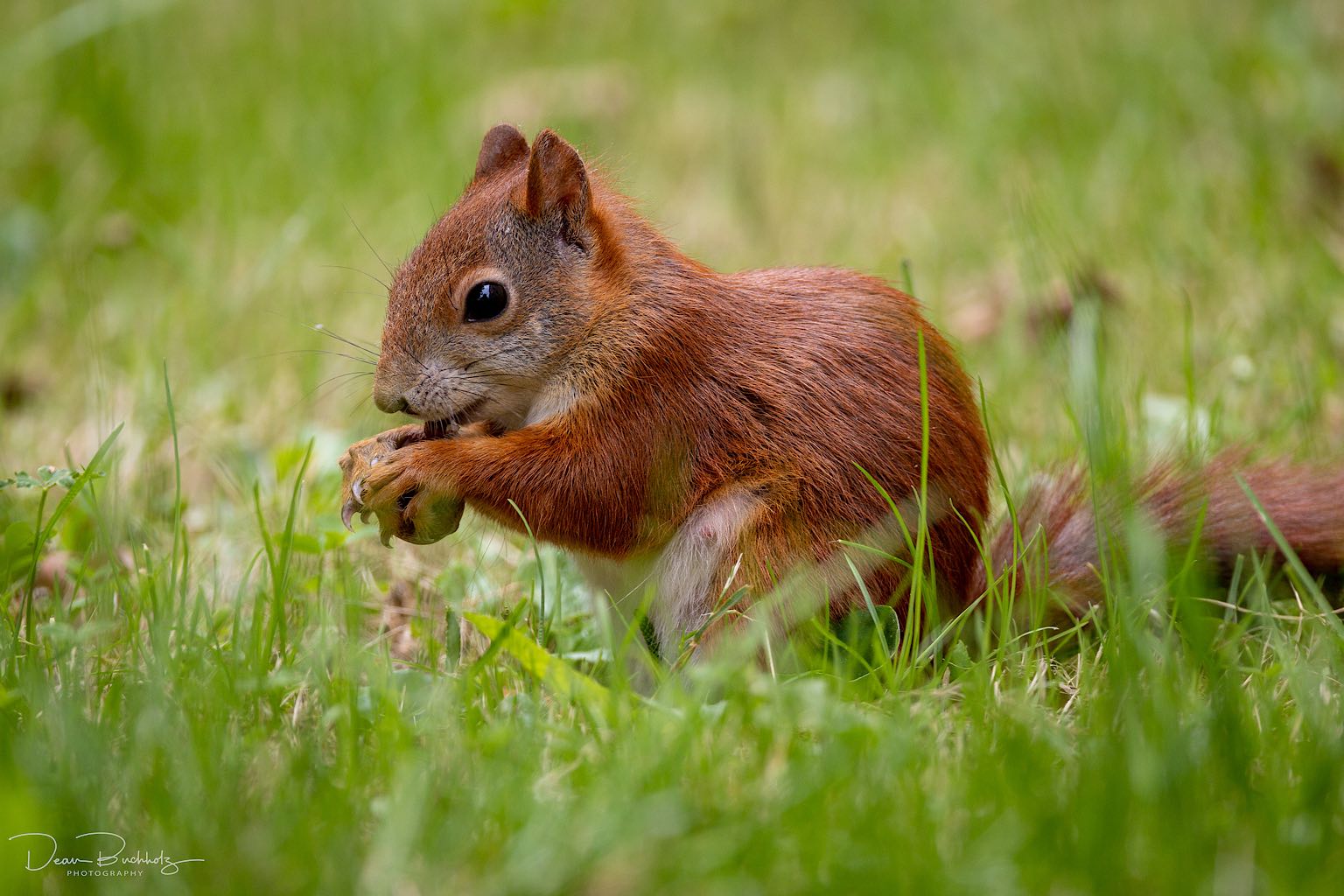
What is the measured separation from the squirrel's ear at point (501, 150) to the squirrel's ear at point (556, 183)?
11.3 inches

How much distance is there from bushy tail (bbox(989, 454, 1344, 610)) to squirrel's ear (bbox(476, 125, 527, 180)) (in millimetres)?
1249

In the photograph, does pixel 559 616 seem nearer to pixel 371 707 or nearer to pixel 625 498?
pixel 625 498

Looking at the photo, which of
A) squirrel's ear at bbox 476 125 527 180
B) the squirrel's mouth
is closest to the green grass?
the squirrel's mouth

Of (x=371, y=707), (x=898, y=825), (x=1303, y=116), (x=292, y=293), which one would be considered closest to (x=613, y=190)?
(x=371, y=707)

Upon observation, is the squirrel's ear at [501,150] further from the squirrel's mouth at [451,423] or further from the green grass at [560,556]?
the green grass at [560,556]

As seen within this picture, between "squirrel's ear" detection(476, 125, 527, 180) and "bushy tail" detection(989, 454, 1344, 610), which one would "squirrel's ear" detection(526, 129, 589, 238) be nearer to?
"squirrel's ear" detection(476, 125, 527, 180)

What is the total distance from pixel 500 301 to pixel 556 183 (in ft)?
0.82

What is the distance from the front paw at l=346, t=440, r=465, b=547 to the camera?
2.28 m

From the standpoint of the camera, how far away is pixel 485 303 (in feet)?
7.93

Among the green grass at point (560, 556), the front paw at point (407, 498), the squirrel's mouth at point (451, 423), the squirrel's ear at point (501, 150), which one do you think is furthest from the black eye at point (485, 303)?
the green grass at point (560, 556)

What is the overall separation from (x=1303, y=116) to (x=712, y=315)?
344cm

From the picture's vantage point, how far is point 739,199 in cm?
522

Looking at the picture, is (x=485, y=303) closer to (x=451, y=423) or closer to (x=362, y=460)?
(x=451, y=423)

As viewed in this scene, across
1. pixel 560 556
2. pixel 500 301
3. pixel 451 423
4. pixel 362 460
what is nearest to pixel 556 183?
pixel 500 301
